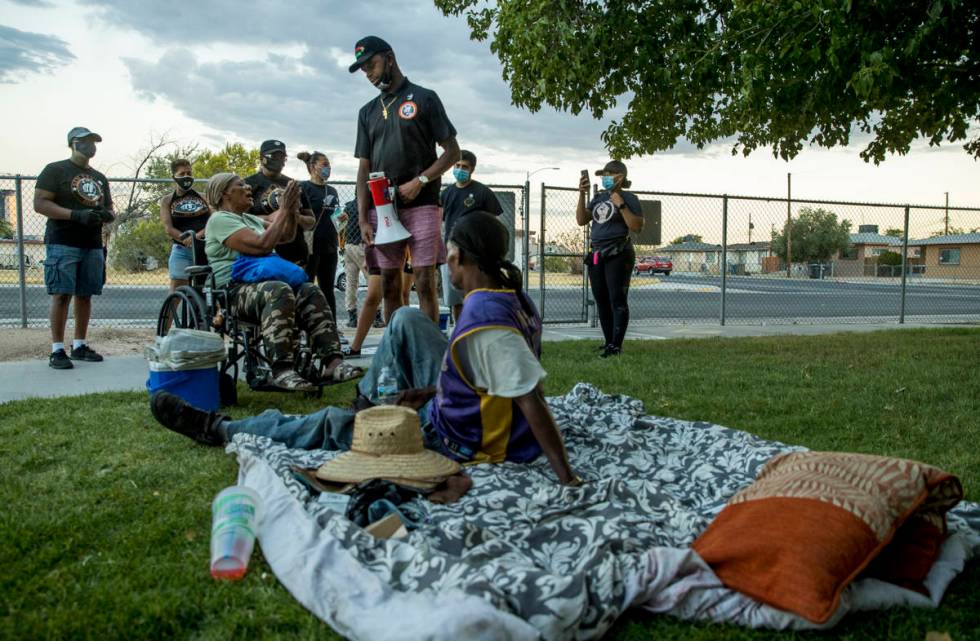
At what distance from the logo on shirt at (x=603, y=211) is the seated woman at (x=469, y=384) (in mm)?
4255

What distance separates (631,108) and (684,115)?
28.8 inches

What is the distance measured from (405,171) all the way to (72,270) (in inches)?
127

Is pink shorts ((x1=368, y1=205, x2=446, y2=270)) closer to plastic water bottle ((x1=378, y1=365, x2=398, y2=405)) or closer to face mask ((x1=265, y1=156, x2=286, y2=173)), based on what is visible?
face mask ((x1=265, y1=156, x2=286, y2=173))

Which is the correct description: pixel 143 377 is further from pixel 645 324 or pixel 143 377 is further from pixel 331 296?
pixel 645 324

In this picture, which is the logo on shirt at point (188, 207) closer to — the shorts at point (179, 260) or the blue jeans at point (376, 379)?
the shorts at point (179, 260)

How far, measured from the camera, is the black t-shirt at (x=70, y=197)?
6848 millimetres

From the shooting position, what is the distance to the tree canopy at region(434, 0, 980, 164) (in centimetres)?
582

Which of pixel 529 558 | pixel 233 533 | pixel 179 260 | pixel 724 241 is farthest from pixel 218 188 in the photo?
pixel 724 241

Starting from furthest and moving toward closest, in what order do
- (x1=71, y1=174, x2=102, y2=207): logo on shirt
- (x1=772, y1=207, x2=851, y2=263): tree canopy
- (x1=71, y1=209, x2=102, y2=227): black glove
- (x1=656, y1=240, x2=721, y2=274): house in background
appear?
(x1=772, y1=207, x2=851, y2=263): tree canopy, (x1=656, y1=240, x2=721, y2=274): house in background, (x1=71, y1=174, x2=102, y2=207): logo on shirt, (x1=71, y1=209, x2=102, y2=227): black glove

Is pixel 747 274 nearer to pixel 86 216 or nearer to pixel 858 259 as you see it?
pixel 858 259

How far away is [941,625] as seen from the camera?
225 cm

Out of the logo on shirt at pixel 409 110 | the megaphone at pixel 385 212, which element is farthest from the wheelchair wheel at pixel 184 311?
the logo on shirt at pixel 409 110

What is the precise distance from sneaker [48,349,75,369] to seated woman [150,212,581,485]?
342 centimetres

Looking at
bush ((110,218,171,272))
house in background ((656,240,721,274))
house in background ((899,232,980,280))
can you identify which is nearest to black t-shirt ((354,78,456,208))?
house in background ((656,240,721,274))
